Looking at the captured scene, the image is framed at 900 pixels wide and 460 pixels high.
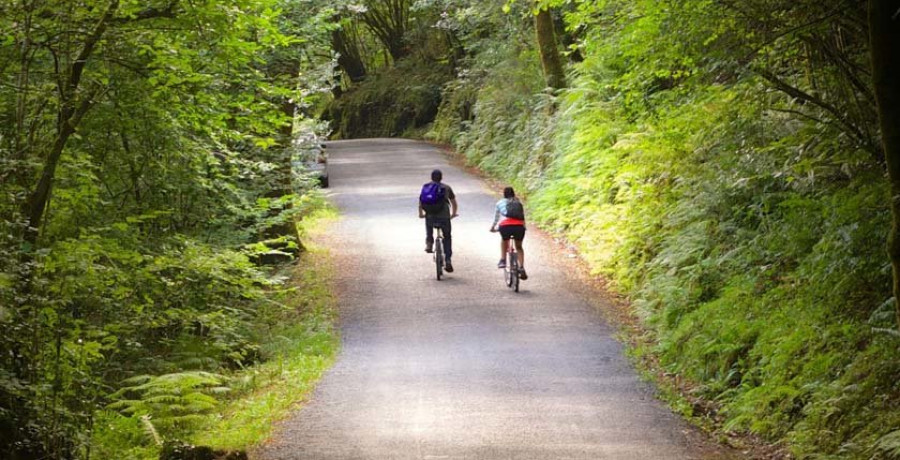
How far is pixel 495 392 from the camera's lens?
38.7 feet

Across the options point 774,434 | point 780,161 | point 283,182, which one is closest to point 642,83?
point 780,161

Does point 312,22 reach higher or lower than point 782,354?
higher

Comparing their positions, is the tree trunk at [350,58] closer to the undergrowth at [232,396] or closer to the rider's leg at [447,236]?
the rider's leg at [447,236]

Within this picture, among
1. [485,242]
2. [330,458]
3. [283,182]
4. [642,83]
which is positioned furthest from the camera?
[485,242]

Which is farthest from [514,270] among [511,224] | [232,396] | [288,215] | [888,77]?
[888,77]

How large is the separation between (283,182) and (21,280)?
11.8 m

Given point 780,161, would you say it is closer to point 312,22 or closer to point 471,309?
point 471,309

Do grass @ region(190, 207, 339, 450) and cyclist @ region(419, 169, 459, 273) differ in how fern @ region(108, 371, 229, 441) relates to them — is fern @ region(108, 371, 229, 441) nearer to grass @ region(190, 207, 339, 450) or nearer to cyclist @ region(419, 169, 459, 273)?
grass @ region(190, 207, 339, 450)

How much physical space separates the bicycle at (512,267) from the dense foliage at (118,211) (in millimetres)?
4386

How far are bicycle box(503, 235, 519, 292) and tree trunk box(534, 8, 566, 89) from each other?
36.3ft

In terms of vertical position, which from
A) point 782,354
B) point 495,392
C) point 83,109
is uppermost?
point 83,109

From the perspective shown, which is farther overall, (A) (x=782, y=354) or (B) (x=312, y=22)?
(B) (x=312, y=22)

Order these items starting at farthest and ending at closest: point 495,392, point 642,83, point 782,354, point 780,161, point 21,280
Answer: point 642,83 → point 780,161 → point 495,392 → point 782,354 → point 21,280

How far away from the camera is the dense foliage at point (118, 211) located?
810 cm
